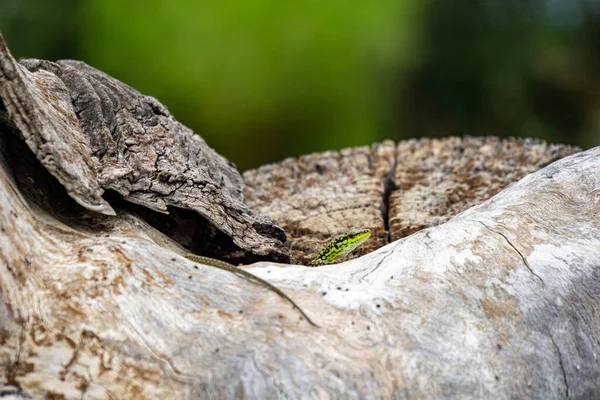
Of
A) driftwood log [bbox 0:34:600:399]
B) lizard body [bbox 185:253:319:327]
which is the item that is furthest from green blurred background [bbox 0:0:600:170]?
lizard body [bbox 185:253:319:327]

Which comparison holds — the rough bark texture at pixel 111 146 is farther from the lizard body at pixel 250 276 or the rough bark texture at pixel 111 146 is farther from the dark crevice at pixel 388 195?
the dark crevice at pixel 388 195

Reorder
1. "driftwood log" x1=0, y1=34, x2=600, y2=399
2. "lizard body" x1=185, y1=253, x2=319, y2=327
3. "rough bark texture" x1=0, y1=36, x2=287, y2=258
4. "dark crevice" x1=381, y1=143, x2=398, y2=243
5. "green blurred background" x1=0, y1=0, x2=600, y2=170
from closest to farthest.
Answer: "driftwood log" x1=0, y1=34, x2=600, y2=399 → "lizard body" x1=185, y1=253, x2=319, y2=327 → "rough bark texture" x1=0, y1=36, x2=287, y2=258 → "dark crevice" x1=381, y1=143, x2=398, y2=243 → "green blurred background" x1=0, y1=0, x2=600, y2=170

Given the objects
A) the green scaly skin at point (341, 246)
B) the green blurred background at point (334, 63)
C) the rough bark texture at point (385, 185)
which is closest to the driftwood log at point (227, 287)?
the green scaly skin at point (341, 246)

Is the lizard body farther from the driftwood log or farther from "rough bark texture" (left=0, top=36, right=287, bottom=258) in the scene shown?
"rough bark texture" (left=0, top=36, right=287, bottom=258)

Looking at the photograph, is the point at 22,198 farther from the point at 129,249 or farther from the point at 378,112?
the point at 378,112

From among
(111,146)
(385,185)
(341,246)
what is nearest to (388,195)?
(385,185)

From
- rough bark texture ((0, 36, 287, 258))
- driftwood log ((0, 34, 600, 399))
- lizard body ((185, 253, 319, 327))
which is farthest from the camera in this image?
rough bark texture ((0, 36, 287, 258))

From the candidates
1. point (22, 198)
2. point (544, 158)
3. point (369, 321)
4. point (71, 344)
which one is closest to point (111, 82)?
point (22, 198)
